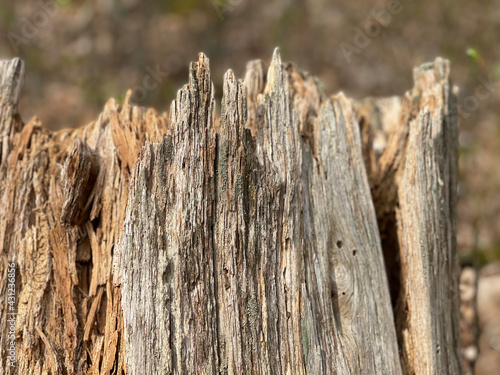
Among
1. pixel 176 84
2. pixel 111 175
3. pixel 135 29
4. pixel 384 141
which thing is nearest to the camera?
pixel 111 175

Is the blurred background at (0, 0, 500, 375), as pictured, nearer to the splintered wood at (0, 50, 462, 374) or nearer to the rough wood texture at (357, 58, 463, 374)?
the rough wood texture at (357, 58, 463, 374)

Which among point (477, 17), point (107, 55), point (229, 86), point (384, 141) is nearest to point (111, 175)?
point (229, 86)

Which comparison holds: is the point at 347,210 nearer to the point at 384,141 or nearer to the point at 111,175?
the point at 384,141

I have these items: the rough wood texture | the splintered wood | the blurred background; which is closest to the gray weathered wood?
the splintered wood

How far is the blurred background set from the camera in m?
6.91

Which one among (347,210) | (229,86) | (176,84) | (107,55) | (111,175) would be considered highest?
(107,55)

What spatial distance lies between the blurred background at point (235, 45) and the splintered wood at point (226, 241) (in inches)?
162

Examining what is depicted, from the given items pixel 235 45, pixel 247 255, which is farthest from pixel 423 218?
pixel 235 45

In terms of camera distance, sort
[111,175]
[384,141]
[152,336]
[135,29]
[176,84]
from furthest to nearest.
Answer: [135,29] → [176,84] → [384,141] → [111,175] → [152,336]

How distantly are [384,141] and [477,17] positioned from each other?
5.22m

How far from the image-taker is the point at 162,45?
24.7ft

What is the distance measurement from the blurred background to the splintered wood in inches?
162

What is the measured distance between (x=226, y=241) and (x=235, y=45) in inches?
237

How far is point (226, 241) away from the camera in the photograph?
2.31 m
